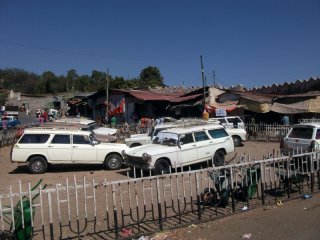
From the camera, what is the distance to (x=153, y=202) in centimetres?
950

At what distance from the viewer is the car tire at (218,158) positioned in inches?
607

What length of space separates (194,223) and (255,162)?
218 centimetres

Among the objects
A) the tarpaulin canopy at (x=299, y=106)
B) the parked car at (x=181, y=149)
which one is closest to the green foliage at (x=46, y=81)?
the tarpaulin canopy at (x=299, y=106)

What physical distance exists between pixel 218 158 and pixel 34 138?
6970 millimetres

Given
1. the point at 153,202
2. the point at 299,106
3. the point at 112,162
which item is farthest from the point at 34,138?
the point at 299,106

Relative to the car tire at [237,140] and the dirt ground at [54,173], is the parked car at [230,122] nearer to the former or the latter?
the car tire at [237,140]

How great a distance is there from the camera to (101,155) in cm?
1578

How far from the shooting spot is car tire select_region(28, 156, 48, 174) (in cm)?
1548

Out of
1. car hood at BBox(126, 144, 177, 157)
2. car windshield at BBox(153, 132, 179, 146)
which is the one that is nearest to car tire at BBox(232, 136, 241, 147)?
car windshield at BBox(153, 132, 179, 146)

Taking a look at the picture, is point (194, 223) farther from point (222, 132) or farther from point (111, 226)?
point (222, 132)

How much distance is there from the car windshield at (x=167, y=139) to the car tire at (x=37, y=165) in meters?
4.31

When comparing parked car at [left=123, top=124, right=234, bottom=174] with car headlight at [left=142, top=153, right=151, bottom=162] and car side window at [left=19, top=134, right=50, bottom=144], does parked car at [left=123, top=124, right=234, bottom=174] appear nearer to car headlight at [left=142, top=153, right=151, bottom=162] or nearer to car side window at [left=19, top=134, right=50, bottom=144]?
car headlight at [left=142, top=153, right=151, bottom=162]

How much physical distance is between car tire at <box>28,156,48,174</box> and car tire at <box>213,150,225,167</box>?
6.35 meters

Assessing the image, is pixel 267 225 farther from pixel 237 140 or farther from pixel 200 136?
pixel 237 140
